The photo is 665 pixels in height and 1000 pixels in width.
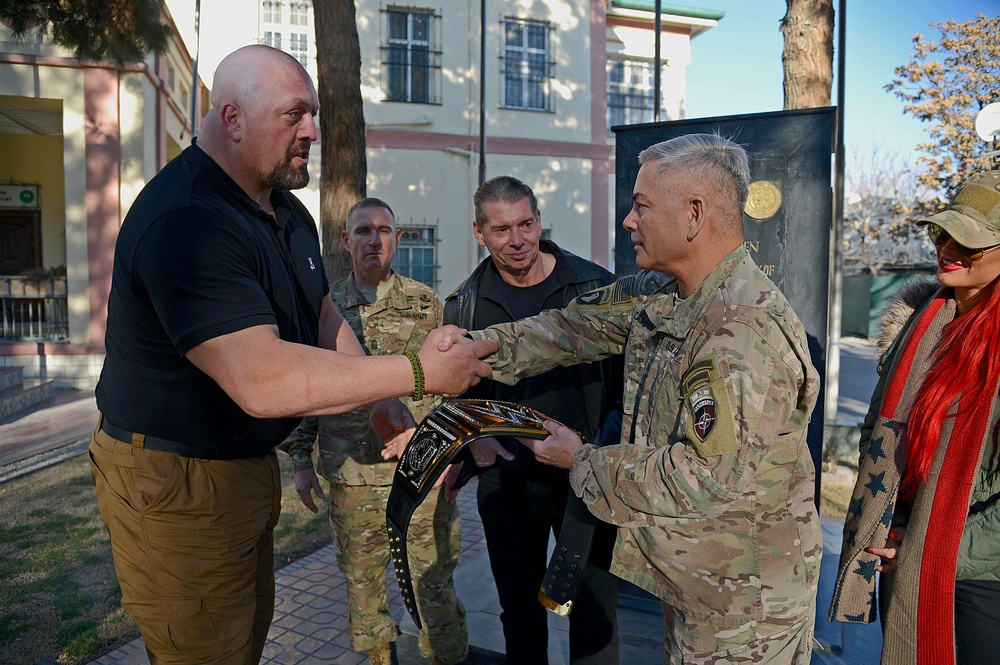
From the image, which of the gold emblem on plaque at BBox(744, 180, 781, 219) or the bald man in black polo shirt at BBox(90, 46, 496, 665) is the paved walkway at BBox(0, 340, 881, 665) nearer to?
the bald man in black polo shirt at BBox(90, 46, 496, 665)

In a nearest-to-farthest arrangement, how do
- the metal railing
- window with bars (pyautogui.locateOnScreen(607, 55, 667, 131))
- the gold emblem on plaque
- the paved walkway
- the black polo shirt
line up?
the black polo shirt
the paved walkway
the gold emblem on plaque
the metal railing
window with bars (pyautogui.locateOnScreen(607, 55, 667, 131))

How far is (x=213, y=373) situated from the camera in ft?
6.36

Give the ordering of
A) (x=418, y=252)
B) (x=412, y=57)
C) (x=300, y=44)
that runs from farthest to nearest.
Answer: (x=418, y=252)
(x=412, y=57)
(x=300, y=44)

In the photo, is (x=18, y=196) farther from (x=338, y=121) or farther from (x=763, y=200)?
(x=763, y=200)

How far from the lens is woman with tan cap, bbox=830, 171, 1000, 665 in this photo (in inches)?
84.2

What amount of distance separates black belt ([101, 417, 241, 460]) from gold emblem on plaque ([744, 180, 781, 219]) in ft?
9.59

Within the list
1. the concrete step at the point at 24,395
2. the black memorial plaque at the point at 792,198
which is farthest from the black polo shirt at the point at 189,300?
the concrete step at the point at 24,395

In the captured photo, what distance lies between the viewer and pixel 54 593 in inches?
178

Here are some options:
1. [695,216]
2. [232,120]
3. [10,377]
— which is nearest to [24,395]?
[10,377]

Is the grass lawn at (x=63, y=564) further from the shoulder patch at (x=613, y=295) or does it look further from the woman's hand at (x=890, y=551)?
the woman's hand at (x=890, y=551)

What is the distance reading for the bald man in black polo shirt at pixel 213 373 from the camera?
6.33 ft

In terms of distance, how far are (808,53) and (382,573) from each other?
18.4ft

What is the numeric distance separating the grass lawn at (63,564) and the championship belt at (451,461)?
7.94 feet

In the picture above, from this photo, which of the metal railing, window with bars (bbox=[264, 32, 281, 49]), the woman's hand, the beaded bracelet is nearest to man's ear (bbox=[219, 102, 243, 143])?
the beaded bracelet
